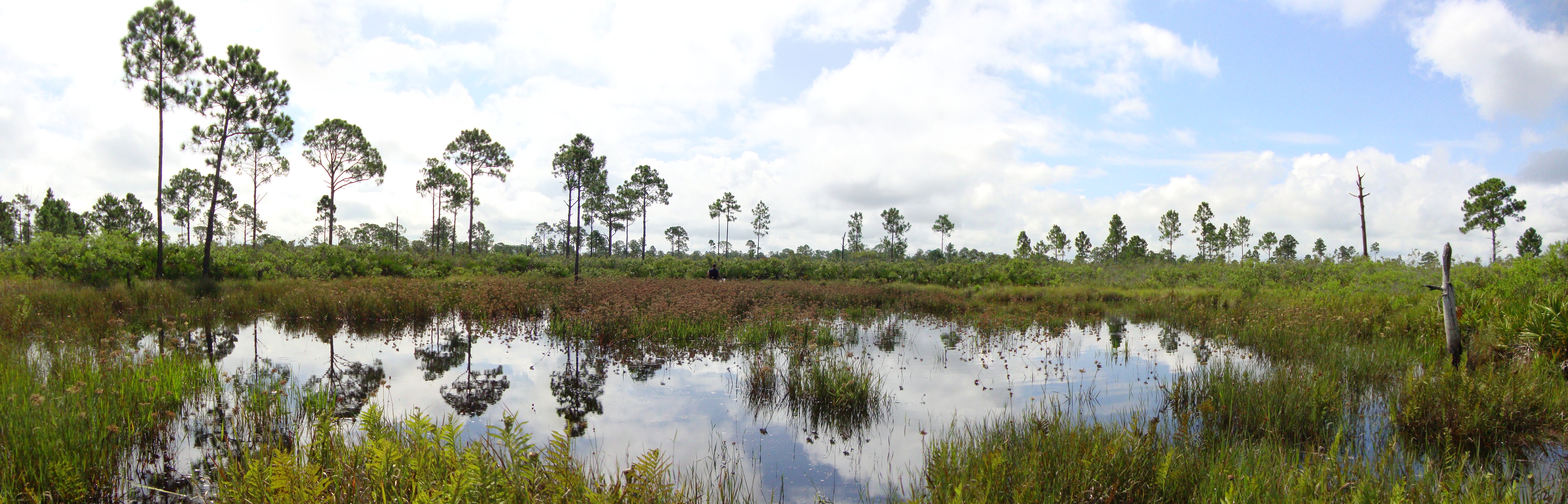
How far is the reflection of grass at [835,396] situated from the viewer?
701 centimetres

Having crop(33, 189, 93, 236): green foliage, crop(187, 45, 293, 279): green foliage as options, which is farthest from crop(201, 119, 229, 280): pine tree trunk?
crop(33, 189, 93, 236): green foliage

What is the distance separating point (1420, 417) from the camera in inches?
241

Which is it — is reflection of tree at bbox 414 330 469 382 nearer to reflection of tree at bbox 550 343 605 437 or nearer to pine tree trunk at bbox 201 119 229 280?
reflection of tree at bbox 550 343 605 437

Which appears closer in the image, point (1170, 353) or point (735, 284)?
point (1170, 353)

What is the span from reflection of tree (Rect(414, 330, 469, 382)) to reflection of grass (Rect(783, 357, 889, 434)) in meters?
5.22

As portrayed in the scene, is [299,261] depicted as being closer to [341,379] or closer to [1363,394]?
[341,379]

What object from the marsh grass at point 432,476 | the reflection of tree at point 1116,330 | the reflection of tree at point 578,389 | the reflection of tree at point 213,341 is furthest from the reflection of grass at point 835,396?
the reflection of tree at point 213,341

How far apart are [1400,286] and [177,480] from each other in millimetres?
23700

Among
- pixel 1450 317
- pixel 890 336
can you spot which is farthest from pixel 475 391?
pixel 1450 317

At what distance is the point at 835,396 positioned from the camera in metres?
Result: 7.36

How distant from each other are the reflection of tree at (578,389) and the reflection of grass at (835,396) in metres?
2.41

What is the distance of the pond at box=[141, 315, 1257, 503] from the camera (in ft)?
19.1

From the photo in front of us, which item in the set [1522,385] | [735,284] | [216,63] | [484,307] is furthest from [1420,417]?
[216,63]

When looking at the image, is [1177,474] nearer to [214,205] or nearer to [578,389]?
[578,389]
